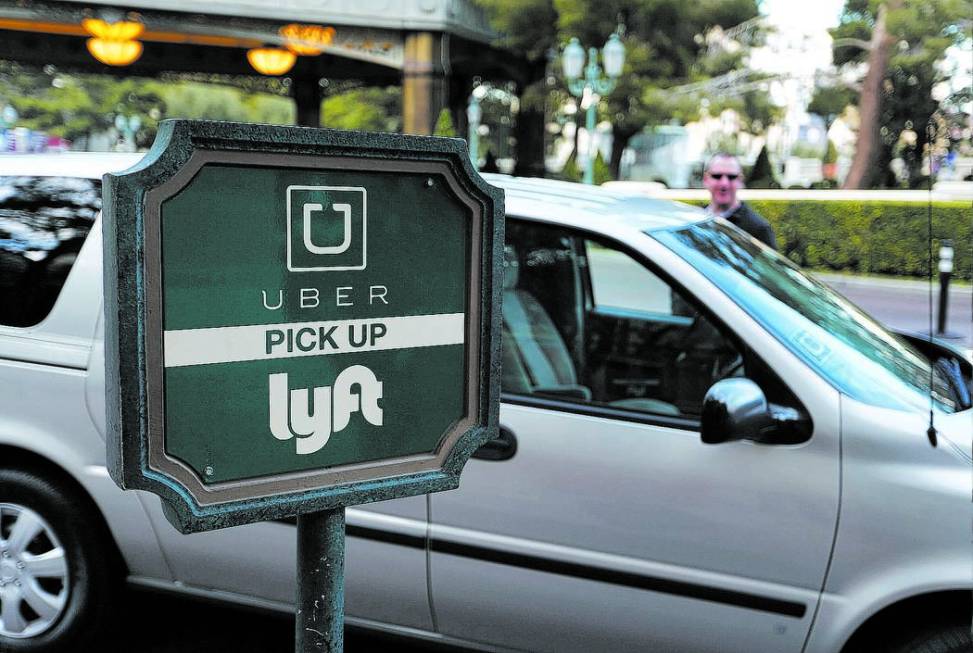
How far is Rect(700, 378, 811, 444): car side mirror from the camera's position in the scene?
2607 mm

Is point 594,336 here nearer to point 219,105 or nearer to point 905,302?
point 905,302

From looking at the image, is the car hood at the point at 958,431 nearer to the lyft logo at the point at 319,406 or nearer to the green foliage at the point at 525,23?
the lyft logo at the point at 319,406

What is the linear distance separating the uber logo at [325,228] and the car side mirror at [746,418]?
4.95 feet

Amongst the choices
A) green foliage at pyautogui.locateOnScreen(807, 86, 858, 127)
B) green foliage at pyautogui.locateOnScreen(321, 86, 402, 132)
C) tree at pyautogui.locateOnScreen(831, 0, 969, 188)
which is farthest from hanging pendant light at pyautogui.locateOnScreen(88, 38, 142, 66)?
green foliage at pyautogui.locateOnScreen(321, 86, 402, 132)

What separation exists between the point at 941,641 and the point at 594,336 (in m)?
2.00

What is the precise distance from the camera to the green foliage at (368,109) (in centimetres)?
4869

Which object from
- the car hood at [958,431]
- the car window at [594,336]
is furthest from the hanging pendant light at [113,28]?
the car hood at [958,431]

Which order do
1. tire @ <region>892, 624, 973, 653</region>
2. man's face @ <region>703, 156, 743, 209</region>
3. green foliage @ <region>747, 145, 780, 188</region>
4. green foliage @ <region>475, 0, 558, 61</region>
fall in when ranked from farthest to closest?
1. green foliage @ <region>747, 145, 780, 188</region>
2. green foliage @ <region>475, 0, 558, 61</region>
3. man's face @ <region>703, 156, 743, 209</region>
4. tire @ <region>892, 624, 973, 653</region>

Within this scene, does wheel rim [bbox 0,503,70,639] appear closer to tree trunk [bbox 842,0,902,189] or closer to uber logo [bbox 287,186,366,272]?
uber logo [bbox 287,186,366,272]

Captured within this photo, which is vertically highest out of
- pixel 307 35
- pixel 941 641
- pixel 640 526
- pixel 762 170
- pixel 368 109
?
pixel 368 109

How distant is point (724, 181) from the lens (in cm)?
567

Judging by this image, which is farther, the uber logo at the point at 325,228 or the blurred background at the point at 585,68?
the blurred background at the point at 585,68

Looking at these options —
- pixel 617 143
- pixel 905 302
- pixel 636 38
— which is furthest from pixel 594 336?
pixel 617 143

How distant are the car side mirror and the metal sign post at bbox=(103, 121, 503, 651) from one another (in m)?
1.30
